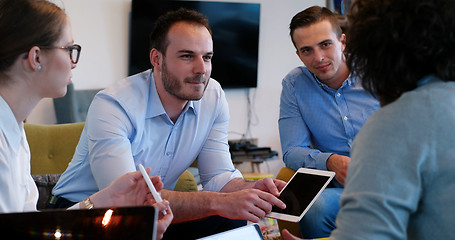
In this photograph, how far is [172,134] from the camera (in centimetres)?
212

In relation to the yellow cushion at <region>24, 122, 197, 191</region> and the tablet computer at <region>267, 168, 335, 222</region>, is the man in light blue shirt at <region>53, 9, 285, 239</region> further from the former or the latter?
the yellow cushion at <region>24, 122, 197, 191</region>

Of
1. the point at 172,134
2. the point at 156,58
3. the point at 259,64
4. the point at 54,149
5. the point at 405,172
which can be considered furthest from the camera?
the point at 259,64

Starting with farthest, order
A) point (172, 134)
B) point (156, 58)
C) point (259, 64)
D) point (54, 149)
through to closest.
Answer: point (259, 64), point (54, 149), point (156, 58), point (172, 134)

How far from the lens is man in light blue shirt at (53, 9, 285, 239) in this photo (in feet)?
6.03

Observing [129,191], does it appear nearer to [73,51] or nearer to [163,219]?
[163,219]

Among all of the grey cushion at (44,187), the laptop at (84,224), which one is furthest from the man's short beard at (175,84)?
the laptop at (84,224)

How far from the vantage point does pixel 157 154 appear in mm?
2104

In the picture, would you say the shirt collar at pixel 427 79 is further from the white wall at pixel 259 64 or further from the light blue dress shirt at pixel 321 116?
the white wall at pixel 259 64

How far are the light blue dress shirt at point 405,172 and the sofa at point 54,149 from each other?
4.88 feet

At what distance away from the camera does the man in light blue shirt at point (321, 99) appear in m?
2.41

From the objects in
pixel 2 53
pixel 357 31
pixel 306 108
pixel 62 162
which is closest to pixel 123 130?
pixel 62 162

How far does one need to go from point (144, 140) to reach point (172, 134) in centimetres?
13

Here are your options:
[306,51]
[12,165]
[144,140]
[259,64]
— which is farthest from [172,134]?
[259,64]

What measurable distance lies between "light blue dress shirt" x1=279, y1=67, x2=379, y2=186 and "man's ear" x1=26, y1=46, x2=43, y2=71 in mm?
1381
